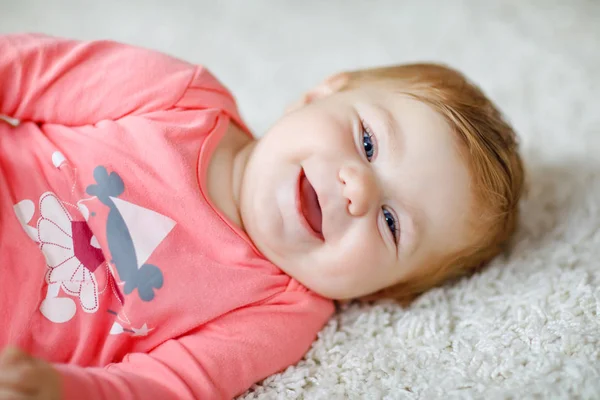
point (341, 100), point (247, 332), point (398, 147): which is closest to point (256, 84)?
point (341, 100)

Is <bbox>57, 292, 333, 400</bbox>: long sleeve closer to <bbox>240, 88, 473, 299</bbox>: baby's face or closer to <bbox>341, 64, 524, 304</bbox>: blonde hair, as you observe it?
<bbox>240, 88, 473, 299</bbox>: baby's face

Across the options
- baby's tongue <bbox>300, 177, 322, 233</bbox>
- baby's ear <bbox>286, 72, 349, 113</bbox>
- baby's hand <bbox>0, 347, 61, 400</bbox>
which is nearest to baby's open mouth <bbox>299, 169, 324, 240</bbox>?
baby's tongue <bbox>300, 177, 322, 233</bbox>

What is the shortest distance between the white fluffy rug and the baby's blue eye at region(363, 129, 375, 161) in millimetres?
291

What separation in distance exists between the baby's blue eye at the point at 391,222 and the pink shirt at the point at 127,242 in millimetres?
189

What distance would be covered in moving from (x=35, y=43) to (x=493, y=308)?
3.03 ft

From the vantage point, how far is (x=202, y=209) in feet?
3.27

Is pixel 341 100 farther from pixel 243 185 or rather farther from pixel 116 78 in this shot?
pixel 116 78

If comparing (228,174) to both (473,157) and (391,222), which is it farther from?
(473,157)

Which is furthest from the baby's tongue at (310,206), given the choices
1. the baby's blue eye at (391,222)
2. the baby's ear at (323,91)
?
the baby's ear at (323,91)

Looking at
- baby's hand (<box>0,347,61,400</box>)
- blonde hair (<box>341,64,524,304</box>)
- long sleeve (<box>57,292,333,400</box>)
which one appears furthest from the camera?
blonde hair (<box>341,64,524,304</box>)

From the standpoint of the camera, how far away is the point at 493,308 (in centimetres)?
102

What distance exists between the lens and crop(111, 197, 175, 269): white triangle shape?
0.95m

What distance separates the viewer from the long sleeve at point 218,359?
81 cm

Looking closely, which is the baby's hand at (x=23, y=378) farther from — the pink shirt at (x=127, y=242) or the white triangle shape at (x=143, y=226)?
the white triangle shape at (x=143, y=226)
